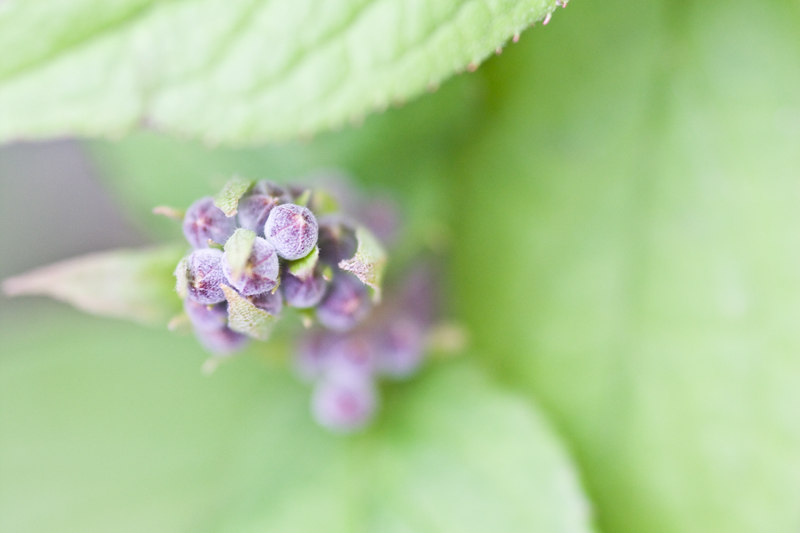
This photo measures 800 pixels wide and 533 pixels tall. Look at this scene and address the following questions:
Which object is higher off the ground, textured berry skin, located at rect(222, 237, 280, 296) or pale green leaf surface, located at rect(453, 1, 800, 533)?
pale green leaf surface, located at rect(453, 1, 800, 533)

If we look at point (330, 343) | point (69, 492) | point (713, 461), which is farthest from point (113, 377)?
point (713, 461)

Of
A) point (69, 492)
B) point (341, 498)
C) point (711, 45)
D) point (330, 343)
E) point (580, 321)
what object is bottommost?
point (69, 492)

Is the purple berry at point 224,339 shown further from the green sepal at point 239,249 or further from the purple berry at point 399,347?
the purple berry at point 399,347

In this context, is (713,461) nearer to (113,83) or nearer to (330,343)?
(330,343)

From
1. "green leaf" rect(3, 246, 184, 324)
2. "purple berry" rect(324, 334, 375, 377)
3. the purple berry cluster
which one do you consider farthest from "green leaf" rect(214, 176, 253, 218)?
"purple berry" rect(324, 334, 375, 377)

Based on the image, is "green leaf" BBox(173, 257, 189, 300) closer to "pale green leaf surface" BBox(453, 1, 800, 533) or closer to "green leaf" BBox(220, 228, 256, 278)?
"green leaf" BBox(220, 228, 256, 278)

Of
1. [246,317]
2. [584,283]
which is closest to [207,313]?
[246,317]

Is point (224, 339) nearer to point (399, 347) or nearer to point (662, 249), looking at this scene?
point (399, 347)
